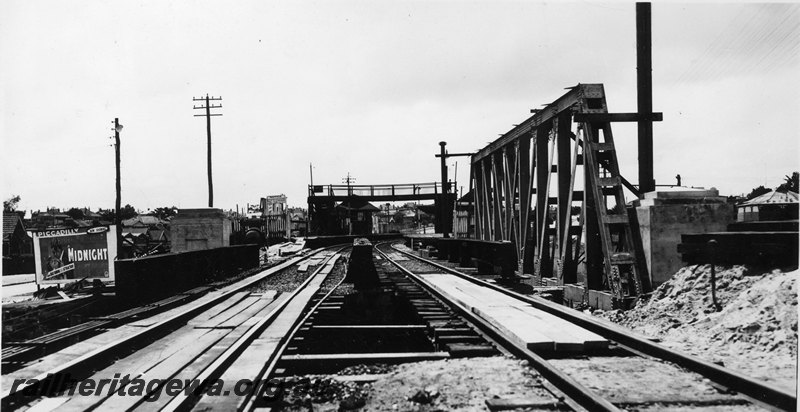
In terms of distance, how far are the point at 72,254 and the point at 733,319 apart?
1509 cm

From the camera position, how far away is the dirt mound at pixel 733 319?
15.1ft

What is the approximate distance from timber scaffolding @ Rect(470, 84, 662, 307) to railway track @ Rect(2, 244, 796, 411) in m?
1.55

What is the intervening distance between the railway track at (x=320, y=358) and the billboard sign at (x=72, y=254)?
714 cm

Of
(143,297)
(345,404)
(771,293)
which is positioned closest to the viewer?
(345,404)

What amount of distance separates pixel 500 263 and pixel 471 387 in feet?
23.4

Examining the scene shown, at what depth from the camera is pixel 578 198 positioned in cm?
1150

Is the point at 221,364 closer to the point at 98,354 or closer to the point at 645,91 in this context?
the point at 98,354

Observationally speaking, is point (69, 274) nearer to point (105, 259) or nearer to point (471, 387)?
point (105, 259)

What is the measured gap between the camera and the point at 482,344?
578 centimetres

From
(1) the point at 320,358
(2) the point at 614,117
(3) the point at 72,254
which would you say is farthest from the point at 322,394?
(3) the point at 72,254

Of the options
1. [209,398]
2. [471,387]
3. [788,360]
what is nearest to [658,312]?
[788,360]

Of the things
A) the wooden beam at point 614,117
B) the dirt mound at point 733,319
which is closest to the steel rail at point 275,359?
the dirt mound at point 733,319

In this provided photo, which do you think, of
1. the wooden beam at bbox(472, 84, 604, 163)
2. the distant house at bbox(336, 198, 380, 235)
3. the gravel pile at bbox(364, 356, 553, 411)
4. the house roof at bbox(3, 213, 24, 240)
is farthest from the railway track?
the distant house at bbox(336, 198, 380, 235)

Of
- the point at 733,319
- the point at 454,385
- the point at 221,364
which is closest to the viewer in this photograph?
the point at 454,385
